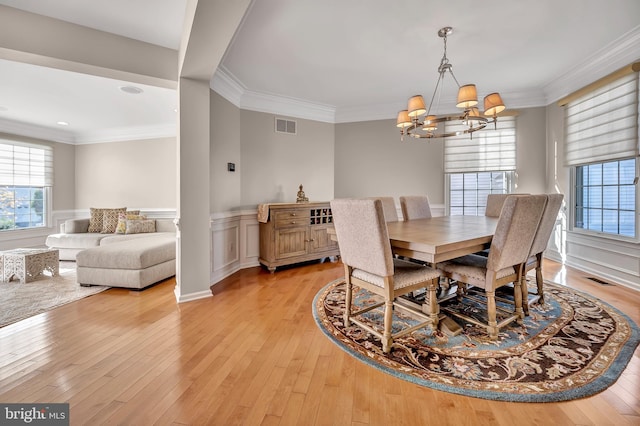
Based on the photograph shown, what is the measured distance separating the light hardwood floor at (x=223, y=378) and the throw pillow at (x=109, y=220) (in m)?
2.88

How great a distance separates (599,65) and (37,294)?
23.0 feet

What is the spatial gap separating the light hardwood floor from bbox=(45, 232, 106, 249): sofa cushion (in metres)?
2.43

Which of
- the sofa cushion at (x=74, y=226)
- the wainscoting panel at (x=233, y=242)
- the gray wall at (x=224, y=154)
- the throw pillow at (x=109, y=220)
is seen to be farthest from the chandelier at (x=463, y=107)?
the sofa cushion at (x=74, y=226)

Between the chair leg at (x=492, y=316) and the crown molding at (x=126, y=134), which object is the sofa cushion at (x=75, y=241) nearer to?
the crown molding at (x=126, y=134)

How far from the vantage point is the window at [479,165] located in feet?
14.2

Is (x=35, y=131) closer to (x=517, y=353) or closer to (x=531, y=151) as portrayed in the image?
(x=517, y=353)

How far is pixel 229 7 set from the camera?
1.74 m

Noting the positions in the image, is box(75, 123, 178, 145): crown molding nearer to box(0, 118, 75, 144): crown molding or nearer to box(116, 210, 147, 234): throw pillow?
box(0, 118, 75, 144): crown molding

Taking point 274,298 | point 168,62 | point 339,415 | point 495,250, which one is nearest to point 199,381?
point 339,415

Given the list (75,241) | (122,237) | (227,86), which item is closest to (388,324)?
(227,86)

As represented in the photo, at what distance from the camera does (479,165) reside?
4.42m

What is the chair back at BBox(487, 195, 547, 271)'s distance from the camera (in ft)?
A: 6.09

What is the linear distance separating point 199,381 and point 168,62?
9.45ft

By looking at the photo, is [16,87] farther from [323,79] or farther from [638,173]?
[638,173]
